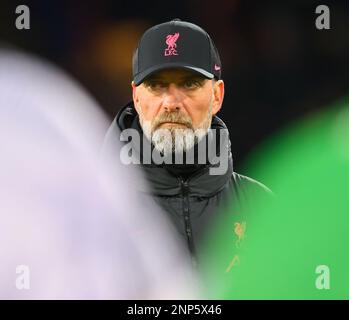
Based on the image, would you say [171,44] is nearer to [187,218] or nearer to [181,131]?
[181,131]

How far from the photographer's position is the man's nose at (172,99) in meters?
2.80

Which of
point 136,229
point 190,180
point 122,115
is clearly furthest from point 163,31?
point 136,229

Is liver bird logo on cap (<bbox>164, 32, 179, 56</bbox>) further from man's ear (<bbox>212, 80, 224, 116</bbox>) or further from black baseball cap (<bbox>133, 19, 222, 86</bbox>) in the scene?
man's ear (<bbox>212, 80, 224, 116</bbox>)

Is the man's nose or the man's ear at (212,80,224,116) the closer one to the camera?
the man's nose

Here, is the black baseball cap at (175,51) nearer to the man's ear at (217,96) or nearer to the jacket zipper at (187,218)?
the man's ear at (217,96)

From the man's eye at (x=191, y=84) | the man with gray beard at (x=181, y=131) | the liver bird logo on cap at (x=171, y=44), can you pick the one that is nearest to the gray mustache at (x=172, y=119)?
the man with gray beard at (x=181, y=131)

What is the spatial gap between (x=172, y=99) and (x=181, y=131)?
0.43 feet

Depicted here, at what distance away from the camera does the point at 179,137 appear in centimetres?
285

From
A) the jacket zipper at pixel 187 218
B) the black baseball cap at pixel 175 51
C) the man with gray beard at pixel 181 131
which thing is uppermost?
the black baseball cap at pixel 175 51

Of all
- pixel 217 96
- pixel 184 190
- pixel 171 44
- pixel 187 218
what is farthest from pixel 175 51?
pixel 187 218

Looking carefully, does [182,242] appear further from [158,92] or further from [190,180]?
[158,92]

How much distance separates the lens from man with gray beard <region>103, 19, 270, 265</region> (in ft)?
9.26

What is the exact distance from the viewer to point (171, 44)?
9.27ft

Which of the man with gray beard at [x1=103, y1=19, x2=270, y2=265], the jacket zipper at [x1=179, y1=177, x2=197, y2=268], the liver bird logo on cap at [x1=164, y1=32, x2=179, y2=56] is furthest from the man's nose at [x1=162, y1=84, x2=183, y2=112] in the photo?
the jacket zipper at [x1=179, y1=177, x2=197, y2=268]
